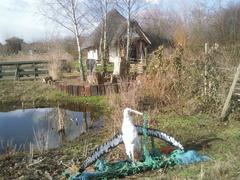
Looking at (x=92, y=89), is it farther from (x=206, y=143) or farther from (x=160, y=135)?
(x=160, y=135)

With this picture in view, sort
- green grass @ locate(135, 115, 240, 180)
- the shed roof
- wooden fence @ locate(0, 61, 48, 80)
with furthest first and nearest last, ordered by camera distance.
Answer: the shed roof
wooden fence @ locate(0, 61, 48, 80)
green grass @ locate(135, 115, 240, 180)

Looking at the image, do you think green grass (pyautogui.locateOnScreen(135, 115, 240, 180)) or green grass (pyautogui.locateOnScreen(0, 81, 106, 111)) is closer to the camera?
green grass (pyautogui.locateOnScreen(135, 115, 240, 180))

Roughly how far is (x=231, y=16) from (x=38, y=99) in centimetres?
1681

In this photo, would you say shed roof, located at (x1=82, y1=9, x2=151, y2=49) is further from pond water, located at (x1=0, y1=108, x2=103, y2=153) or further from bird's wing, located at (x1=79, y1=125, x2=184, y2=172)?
bird's wing, located at (x1=79, y1=125, x2=184, y2=172)

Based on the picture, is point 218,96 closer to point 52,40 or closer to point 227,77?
point 227,77

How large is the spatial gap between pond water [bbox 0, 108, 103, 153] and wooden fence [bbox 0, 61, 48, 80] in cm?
860

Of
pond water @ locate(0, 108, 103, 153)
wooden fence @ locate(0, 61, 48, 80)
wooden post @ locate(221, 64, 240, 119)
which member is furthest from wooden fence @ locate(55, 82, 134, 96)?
wooden fence @ locate(0, 61, 48, 80)

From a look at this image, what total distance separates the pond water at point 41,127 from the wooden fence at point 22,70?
8.60 m

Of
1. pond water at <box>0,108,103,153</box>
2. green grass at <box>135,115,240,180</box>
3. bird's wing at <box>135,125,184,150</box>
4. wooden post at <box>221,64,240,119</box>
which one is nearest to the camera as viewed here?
green grass at <box>135,115,240,180</box>

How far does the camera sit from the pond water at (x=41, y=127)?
10.1 metres

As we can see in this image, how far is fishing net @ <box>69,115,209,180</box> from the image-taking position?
642 centimetres

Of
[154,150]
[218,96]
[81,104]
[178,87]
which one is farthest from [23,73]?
[154,150]

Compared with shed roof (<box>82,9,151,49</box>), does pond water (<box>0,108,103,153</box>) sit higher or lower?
lower

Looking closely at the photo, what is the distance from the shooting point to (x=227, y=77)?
1134 cm
